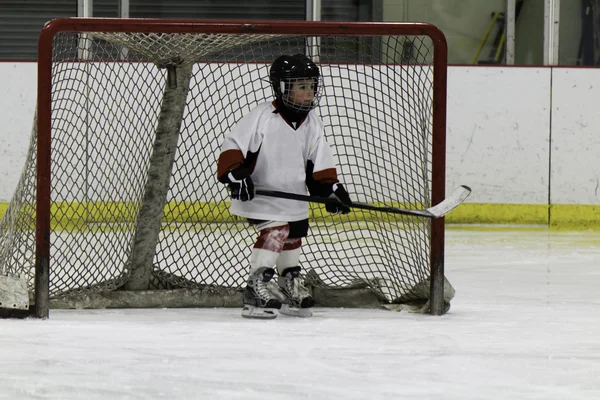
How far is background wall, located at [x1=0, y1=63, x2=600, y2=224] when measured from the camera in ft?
22.2

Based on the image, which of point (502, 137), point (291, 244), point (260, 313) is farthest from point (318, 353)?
point (502, 137)

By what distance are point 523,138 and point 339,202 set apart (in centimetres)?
374

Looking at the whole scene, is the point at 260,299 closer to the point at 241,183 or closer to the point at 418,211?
the point at 241,183

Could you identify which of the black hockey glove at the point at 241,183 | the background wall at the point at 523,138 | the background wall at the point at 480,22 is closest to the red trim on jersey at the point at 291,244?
the black hockey glove at the point at 241,183

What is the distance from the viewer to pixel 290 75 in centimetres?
333

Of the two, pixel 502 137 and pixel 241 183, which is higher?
pixel 502 137

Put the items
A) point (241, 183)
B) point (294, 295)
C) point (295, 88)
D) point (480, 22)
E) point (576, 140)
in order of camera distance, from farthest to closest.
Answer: point (480, 22), point (576, 140), point (294, 295), point (295, 88), point (241, 183)

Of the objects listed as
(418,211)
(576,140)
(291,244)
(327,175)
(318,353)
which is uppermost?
(576,140)

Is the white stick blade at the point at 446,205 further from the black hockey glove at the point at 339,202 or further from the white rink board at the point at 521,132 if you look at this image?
the white rink board at the point at 521,132

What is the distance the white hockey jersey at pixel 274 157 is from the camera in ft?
10.9

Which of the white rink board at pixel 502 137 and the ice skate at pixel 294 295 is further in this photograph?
the white rink board at pixel 502 137

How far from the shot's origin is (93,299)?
3.48 metres

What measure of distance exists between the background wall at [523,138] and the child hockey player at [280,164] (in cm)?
347

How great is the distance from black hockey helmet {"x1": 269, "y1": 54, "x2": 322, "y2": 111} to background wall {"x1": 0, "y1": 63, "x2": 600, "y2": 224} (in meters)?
3.53
